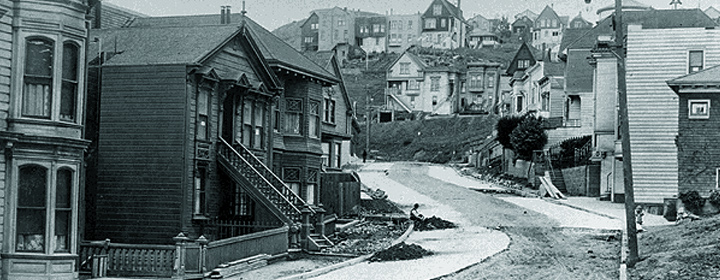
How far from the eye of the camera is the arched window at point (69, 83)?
69.8 ft

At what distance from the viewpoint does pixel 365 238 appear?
116 ft

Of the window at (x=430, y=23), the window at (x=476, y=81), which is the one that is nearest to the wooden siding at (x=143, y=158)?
the window at (x=476, y=81)

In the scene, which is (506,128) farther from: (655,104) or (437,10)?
(437,10)

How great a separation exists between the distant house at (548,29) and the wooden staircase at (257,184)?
488 feet

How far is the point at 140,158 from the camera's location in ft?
91.2

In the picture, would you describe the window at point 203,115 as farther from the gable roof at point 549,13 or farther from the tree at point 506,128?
the gable roof at point 549,13

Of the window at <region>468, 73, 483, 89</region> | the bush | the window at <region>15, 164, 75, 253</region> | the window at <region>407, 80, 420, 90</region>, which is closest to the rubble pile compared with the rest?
the window at <region>15, 164, 75, 253</region>

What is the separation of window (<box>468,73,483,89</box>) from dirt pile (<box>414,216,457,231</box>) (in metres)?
83.7

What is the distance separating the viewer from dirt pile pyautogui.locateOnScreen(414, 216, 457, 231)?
38656 millimetres

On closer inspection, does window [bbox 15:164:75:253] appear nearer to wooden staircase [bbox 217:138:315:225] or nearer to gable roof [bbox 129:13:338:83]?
wooden staircase [bbox 217:138:315:225]

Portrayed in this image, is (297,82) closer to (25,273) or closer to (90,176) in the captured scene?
(90,176)

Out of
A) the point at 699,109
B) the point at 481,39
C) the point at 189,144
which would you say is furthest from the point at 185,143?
the point at 481,39

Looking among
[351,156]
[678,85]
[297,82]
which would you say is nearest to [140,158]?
[297,82]

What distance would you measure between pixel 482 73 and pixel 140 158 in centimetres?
9782
